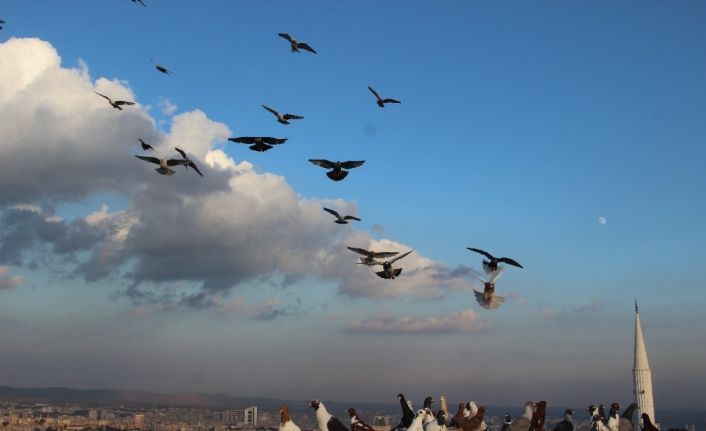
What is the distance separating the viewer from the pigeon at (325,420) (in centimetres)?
2142

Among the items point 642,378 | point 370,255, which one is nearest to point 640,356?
point 642,378

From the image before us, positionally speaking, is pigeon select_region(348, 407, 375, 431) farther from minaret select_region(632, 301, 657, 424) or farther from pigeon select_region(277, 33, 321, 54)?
minaret select_region(632, 301, 657, 424)

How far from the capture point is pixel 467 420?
81.2ft

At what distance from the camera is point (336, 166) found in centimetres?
3681

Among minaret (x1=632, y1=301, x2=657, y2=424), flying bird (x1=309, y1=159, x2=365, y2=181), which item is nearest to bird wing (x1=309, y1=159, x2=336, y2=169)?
flying bird (x1=309, y1=159, x2=365, y2=181)

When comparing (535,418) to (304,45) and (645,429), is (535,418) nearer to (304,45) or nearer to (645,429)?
(645,429)

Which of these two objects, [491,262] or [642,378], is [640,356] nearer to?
[642,378]

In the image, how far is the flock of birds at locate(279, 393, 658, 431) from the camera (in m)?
21.4

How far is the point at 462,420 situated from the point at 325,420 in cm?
566

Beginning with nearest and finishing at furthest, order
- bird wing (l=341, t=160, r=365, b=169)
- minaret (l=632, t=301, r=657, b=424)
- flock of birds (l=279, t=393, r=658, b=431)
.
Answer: flock of birds (l=279, t=393, r=658, b=431)
bird wing (l=341, t=160, r=365, b=169)
minaret (l=632, t=301, r=657, b=424)

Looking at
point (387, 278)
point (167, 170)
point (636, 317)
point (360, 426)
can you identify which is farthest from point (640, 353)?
point (360, 426)

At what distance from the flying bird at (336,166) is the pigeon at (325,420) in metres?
16.4

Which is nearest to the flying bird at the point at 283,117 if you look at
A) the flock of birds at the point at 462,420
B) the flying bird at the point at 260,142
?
the flying bird at the point at 260,142

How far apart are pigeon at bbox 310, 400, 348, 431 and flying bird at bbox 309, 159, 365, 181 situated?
53.7 feet
